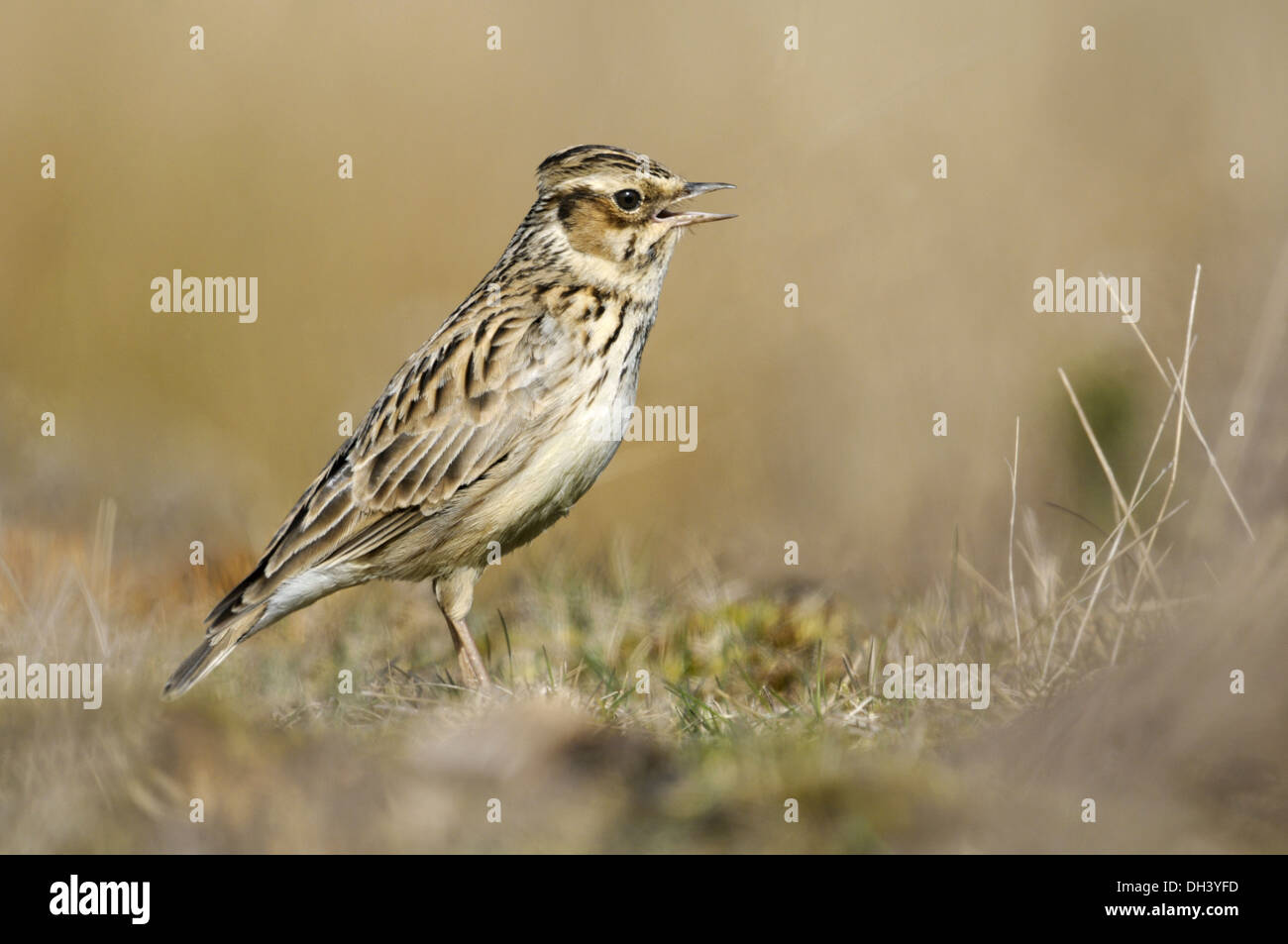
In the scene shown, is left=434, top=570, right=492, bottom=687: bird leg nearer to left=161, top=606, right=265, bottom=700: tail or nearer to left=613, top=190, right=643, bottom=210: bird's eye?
left=161, top=606, right=265, bottom=700: tail

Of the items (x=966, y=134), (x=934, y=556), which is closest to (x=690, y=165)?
(x=966, y=134)

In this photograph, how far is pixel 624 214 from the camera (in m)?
7.20

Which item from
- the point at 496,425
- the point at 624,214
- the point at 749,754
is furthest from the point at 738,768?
the point at 624,214

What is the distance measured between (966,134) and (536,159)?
3.58 metres

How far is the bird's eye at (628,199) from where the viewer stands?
720cm

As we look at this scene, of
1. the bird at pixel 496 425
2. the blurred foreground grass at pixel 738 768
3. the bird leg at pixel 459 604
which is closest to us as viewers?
the blurred foreground grass at pixel 738 768

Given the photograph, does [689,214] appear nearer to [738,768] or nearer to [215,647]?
[215,647]

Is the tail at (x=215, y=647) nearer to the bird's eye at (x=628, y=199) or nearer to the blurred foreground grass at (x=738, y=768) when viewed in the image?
the blurred foreground grass at (x=738, y=768)

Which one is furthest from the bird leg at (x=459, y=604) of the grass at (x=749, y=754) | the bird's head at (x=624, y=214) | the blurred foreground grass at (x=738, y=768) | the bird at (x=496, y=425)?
the bird's head at (x=624, y=214)

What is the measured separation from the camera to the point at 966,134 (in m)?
11.6

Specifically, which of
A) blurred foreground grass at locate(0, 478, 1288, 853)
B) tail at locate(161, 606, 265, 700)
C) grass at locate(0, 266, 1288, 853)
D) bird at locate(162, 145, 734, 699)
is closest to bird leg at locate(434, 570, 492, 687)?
bird at locate(162, 145, 734, 699)

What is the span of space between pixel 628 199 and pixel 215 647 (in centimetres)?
292

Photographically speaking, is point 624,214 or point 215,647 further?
point 624,214

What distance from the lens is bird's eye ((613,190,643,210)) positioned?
283 inches
